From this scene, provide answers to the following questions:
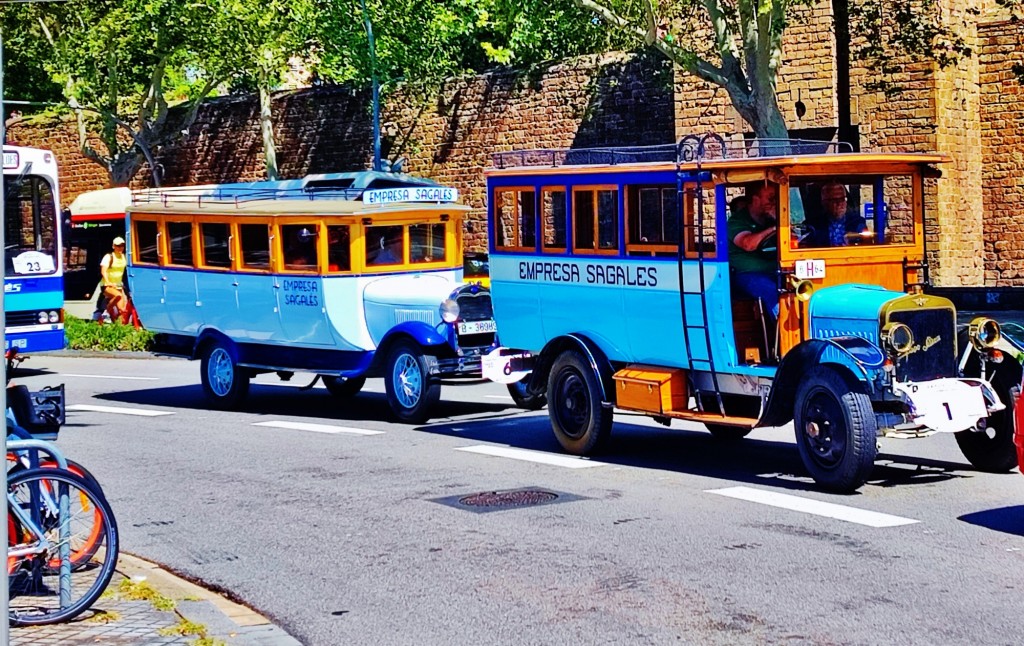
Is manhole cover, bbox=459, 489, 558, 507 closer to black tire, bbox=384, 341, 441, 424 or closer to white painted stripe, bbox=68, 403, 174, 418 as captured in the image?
black tire, bbox=384, 341, 441, 424

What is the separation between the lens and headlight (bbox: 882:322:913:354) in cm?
1066

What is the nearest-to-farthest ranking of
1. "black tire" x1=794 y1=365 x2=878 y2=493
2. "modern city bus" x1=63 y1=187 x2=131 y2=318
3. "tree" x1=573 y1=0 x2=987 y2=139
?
"black tire" x1=794 y1=365 x2=878 y2=493
"tree" x1=573 y1=0 x2=987 y2=139
"modern city bus" x1=63 y1=187 x2=131 y2=318

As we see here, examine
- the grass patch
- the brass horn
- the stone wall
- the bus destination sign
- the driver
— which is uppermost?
the stone wall

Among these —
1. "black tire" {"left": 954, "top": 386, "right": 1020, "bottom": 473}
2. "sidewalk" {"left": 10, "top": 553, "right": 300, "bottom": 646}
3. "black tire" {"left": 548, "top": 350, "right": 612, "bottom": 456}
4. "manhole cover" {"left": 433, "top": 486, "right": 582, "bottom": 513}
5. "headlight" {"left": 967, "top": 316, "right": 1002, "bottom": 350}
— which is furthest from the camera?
"black tire" {"left": 548, "top": 350, "right": 612, "bottom": 456}

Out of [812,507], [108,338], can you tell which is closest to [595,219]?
[812,507]

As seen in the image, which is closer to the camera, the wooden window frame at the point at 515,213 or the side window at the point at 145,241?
the wooden window frame at the point at 515,213

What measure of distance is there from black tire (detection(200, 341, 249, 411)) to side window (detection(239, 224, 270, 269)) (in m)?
1.06

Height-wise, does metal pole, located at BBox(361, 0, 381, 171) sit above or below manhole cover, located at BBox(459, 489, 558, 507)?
above

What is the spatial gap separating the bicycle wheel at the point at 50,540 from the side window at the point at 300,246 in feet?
29.6

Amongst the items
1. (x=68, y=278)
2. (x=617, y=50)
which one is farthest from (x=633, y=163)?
(x=68, y=278)

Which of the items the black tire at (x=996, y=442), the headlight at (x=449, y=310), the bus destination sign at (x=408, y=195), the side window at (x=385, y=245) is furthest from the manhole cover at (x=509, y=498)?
the bus destination sign at (x=408, y=195)

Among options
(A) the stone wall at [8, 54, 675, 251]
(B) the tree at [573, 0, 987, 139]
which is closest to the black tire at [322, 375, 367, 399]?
(B) the tree at [573, 0, 987, 139]

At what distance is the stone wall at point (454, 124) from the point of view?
31.9 metres

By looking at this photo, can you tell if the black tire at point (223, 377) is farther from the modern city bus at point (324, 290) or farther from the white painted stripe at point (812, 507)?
the white painted stripe at point (812, 507)
